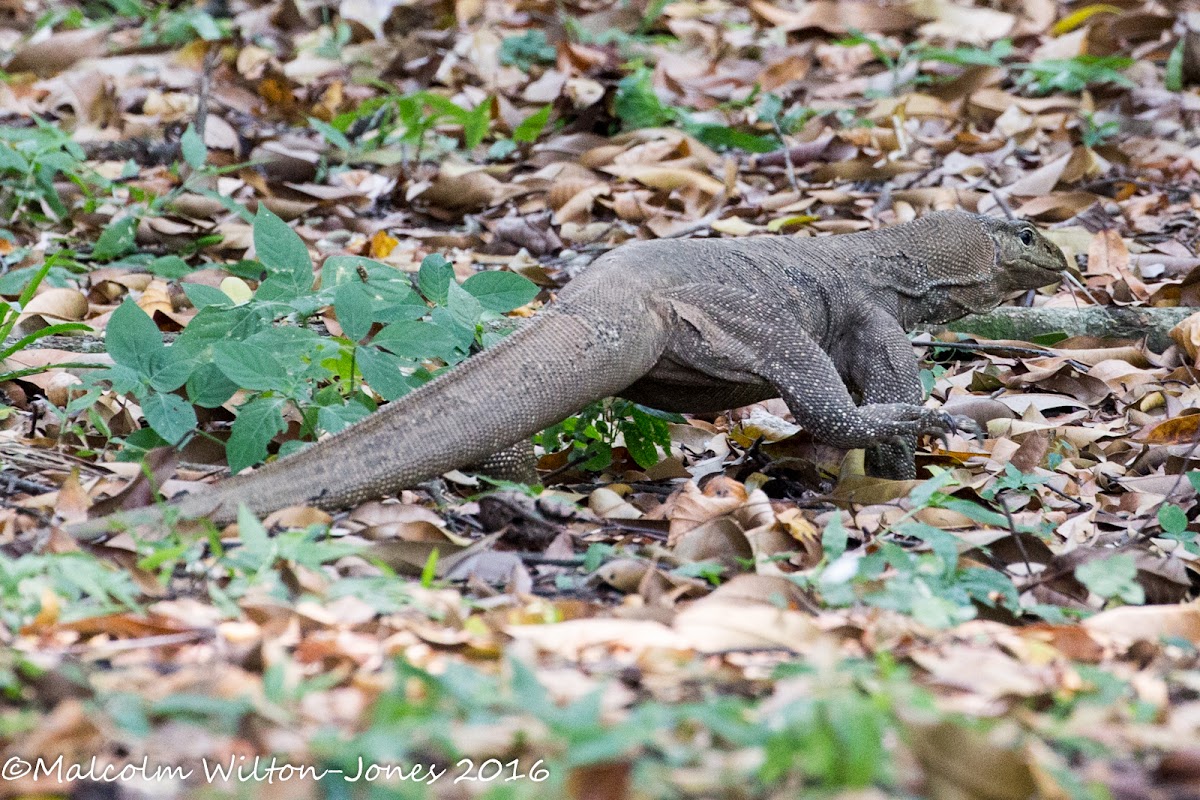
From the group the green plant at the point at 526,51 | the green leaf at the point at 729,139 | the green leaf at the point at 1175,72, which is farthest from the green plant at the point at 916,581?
the green plant at the point at 526,51

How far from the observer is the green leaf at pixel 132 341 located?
156 inches

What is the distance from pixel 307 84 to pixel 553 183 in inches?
107

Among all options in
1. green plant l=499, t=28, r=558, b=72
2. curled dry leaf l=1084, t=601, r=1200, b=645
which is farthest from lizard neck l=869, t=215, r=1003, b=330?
green plant l=499, t=28, r=558, b=72

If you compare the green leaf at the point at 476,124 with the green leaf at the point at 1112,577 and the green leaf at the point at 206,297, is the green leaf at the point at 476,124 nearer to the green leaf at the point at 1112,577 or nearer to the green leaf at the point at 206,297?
the green leaf at the point at 206,297

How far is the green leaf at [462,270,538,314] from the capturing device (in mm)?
4348

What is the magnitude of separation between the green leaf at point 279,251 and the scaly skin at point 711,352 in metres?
0.74

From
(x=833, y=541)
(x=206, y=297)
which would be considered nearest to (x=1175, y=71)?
(x=833, y=541)

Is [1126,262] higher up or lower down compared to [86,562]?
lower down

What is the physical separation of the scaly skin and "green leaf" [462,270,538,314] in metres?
0.18

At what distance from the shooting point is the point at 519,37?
32.3 ft

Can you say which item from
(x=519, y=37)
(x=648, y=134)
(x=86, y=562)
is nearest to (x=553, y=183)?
(x=648, y=134)

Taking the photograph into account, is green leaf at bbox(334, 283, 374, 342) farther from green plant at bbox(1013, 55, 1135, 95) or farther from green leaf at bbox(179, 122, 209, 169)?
green plant at bbox(1013, 55, 1135, 95)

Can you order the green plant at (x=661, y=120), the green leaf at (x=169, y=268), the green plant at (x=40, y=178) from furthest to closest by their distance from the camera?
the green plant at (x=661, y=120) → the green plant at (x=40, y=178) → the green leaf at (x=169, y=268)

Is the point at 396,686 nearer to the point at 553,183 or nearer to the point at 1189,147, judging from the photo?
the point at 553,183
